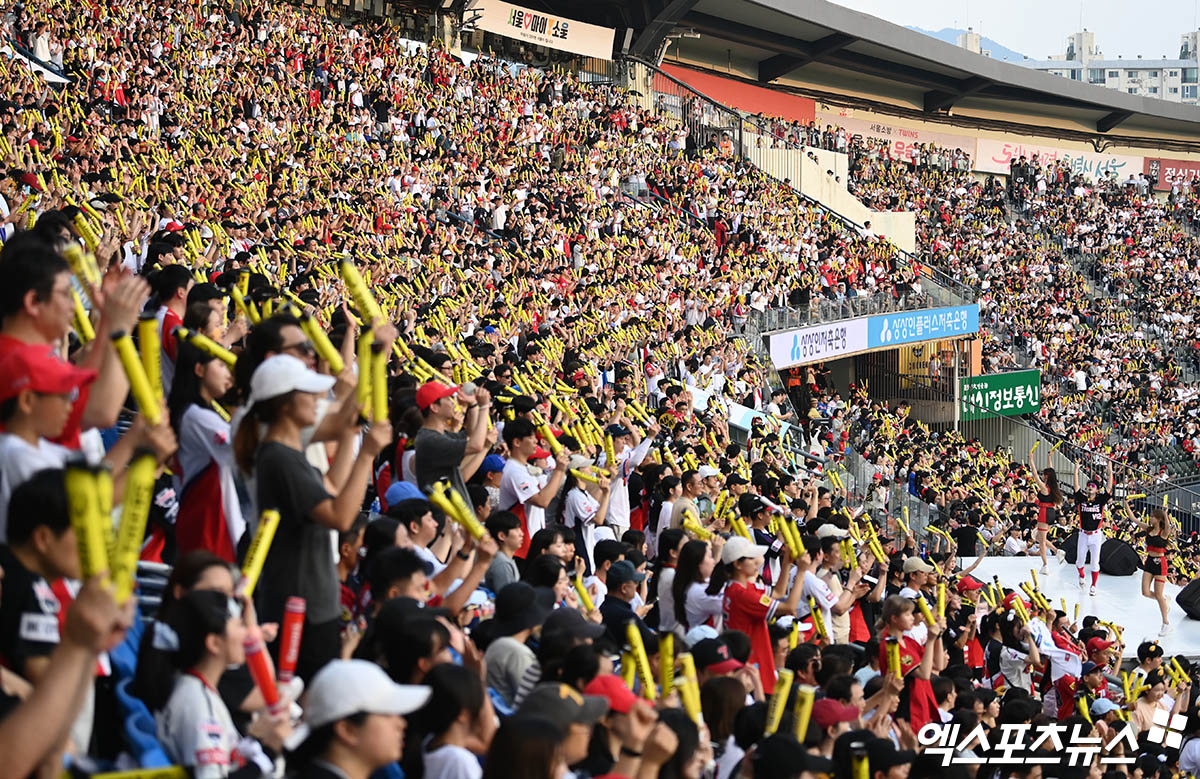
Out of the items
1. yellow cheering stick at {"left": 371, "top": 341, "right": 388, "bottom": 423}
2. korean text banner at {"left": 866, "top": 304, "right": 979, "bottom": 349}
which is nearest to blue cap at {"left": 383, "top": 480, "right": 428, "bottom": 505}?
yellow cheering stick at {"left": 371, "top": 341, "right": 388, "bottom": 423}

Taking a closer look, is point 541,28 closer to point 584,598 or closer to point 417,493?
point 417,493

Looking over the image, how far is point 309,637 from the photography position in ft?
11.7

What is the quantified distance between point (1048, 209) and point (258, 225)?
32136mm

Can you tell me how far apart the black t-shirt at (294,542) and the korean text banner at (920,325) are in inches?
Answer: 835

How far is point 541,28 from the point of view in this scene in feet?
93.2

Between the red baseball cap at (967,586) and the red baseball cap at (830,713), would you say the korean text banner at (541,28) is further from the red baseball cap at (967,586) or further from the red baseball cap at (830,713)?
the red baseball cap at (830,713)

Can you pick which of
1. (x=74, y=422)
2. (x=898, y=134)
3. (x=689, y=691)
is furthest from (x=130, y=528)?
(x=898, y=134)

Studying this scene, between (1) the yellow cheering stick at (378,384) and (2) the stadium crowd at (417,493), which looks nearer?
(2) the stadium crowd at (417,493)

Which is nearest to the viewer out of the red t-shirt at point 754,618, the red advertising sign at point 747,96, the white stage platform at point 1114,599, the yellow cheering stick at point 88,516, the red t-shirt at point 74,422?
the yellow cheering stick at point 88,516

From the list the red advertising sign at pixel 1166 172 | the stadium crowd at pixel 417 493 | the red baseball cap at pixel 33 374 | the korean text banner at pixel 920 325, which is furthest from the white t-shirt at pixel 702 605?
the red advertising sign at pixel 1166 172

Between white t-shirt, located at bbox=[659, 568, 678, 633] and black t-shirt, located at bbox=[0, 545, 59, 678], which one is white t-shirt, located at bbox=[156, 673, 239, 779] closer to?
black t-shirt, located at bbox=[0, 545, 59, 678]

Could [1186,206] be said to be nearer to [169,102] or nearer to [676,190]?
[676,190]

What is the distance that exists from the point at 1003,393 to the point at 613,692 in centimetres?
2317

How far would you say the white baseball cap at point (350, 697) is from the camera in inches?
106
